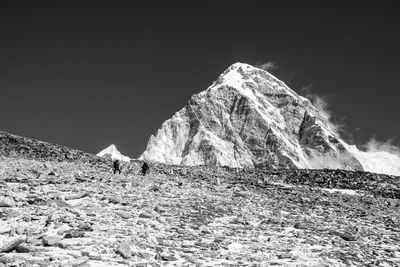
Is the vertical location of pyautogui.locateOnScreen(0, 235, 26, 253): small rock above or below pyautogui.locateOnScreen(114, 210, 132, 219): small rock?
below

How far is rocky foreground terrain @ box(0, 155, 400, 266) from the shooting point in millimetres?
13102

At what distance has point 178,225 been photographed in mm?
16688

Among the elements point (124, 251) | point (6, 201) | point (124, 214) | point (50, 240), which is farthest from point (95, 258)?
point (6, 201)

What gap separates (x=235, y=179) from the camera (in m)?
35.3

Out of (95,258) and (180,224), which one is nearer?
(95,258)

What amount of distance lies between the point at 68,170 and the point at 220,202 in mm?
12282

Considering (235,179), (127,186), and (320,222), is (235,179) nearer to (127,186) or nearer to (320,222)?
(127,186)

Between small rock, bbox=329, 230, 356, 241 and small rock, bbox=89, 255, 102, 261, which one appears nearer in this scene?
small rock, bbox=89, 255, 102, 261

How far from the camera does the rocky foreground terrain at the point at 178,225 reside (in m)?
13.1

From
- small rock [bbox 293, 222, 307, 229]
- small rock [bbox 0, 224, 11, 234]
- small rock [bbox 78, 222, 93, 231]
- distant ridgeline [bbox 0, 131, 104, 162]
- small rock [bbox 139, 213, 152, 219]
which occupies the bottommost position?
small rock [bbox 0, 224, 11, 234]

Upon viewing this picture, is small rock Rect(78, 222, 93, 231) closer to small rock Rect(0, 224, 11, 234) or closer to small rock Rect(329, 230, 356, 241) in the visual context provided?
small rock Rect(0, 224, 11, 234)

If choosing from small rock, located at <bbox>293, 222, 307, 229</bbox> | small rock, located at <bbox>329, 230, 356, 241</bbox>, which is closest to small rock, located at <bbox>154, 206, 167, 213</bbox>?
small rock, located at <bbox>293, 222, 307, 229</bbox>

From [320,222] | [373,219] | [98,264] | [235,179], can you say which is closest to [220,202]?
[320,222]

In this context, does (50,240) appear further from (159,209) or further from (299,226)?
(299,226)
